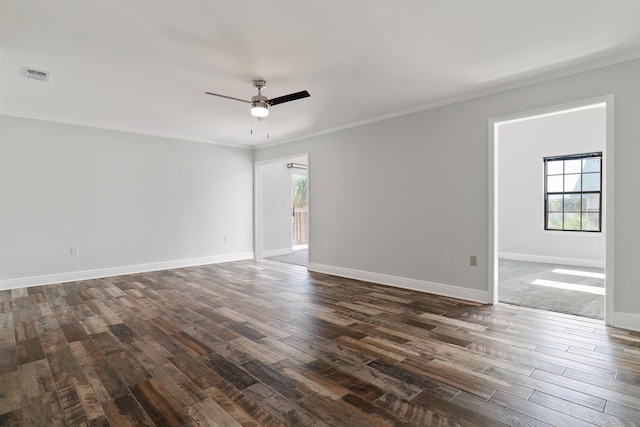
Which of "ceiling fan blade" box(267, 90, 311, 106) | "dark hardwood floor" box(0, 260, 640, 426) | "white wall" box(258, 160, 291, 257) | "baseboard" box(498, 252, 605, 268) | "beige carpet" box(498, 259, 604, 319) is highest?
"ceiling fan blade" box(267, 90, 311, 106)

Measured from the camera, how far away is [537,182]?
289 inches

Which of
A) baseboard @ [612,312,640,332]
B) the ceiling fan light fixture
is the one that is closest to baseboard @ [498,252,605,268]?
Answer: baseboard @ [612,312,640,332]

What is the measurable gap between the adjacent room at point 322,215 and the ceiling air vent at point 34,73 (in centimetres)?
3

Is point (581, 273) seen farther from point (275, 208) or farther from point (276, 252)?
point (275, 208)

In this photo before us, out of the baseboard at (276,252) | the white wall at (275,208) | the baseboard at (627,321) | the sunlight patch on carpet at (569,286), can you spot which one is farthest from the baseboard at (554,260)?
→ the white wall at (275,208)

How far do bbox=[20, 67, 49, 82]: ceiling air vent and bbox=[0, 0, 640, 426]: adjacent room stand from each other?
0.03 m

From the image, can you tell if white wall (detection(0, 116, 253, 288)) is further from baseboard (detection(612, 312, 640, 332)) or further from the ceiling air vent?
baseboard (detection(612, 312, 640, 332))

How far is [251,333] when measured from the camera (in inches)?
124

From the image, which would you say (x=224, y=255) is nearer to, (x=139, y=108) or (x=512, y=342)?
(x=139, y=108)

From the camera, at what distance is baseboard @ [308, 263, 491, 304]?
4.21 m

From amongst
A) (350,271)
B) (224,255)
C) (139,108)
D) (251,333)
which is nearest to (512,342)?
(251,333)

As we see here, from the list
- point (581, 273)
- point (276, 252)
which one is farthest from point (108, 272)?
point (581, 273)

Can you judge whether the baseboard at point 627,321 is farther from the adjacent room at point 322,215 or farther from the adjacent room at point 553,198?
the adjacent room at point 553,198

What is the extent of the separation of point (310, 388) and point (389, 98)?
11.6ft
